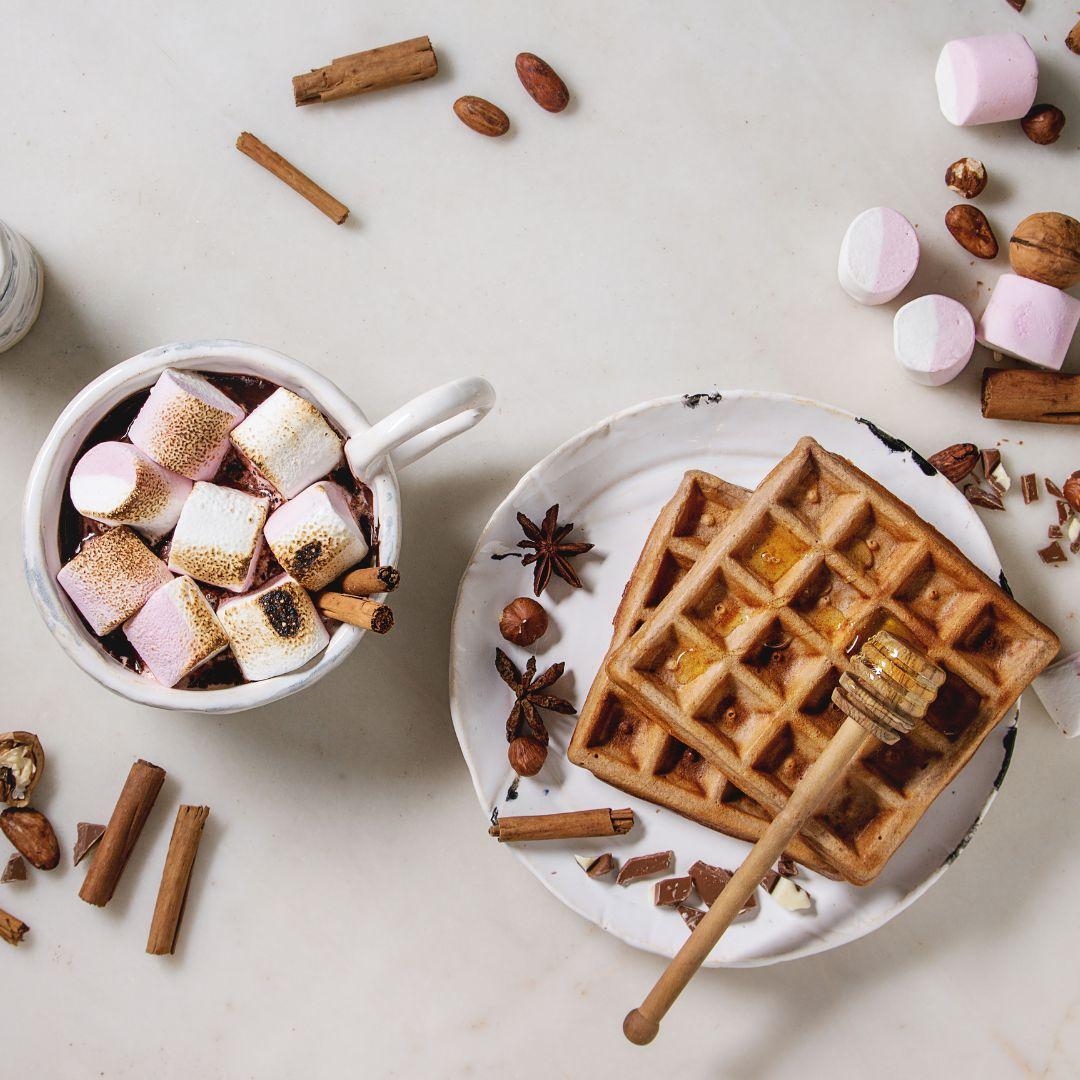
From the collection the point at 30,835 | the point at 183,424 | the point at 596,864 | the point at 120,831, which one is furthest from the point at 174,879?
the point at 183,424

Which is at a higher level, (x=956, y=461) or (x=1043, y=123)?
(x=1043, y=123)

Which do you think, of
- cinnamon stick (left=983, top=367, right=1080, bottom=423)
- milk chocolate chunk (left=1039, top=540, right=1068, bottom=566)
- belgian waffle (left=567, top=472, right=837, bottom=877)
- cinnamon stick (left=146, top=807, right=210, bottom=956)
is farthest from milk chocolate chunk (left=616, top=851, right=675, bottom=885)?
cinnamon stick (left=983, top=367, right=1080, bottom=423)

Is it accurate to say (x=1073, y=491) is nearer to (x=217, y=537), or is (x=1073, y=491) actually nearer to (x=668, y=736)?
(x=668, y=736)

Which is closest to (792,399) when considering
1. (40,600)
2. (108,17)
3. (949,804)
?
(949,804)

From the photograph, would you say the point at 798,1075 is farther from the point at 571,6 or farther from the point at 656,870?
the point at 571,6

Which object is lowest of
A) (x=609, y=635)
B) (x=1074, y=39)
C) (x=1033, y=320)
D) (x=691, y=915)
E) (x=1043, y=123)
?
(x=691, y=915)

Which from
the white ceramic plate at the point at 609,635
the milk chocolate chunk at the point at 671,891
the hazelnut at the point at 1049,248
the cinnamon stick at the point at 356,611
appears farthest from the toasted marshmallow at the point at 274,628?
the hazelnut at the point at 1049,248
